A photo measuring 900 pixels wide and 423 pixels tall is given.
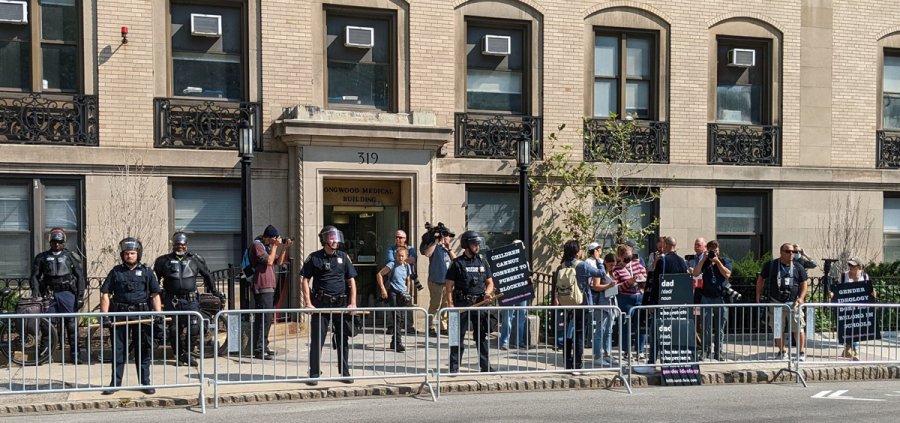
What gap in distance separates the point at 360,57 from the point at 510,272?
5844 mm

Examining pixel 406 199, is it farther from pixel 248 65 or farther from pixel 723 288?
pixel 723 288

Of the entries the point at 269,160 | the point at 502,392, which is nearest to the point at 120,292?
the point at 502,392

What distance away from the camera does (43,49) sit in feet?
46.2

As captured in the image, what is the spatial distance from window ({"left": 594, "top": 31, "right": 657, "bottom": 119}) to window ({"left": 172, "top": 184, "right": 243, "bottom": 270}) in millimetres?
6804

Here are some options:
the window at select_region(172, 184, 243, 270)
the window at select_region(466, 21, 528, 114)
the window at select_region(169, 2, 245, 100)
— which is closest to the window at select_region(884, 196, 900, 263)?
the window at select_region(466, 21, 528, 114)

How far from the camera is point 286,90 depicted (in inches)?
591

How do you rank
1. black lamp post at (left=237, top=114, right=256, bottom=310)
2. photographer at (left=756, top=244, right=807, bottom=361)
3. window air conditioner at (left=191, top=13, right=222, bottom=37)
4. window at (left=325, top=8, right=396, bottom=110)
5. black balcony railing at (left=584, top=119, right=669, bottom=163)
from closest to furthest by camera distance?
photographer at (left=756, top=244, right=807, bottom=361) < black lamp post at (left=237, top=114, right=256, bottom=310) < window air conditioner at (left=191, top=13, right=222, bottom=37) < window at (left=325, top=8, right=396, bottom=110) < black balcony railing at (left=584, top=119, right=669, bottom=163)

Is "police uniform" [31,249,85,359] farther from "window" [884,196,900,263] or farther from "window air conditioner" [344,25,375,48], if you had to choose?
"window" [884,196,900,263]

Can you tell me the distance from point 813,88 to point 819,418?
1057 centimetres

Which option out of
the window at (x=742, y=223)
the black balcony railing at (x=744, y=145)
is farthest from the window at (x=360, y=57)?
the window at (x=742, y=223)

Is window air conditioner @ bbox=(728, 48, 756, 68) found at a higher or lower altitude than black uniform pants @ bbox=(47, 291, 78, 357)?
higher

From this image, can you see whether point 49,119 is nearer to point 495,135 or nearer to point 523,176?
point 495,135

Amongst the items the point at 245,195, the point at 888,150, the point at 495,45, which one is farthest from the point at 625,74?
the point at 245,195

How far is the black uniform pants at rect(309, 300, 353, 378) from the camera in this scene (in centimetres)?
1009
